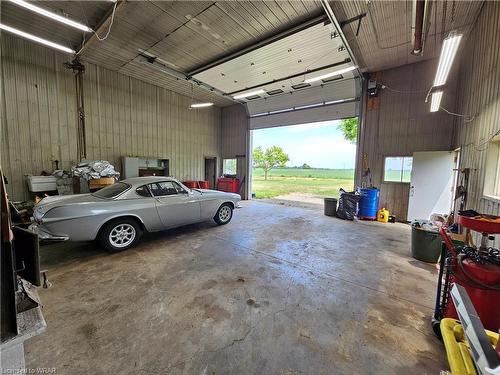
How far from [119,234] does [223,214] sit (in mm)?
2420

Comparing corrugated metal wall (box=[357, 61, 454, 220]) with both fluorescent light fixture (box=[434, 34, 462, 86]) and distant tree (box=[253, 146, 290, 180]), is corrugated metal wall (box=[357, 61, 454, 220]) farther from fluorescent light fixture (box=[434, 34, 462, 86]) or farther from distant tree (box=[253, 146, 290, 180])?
distant tree (box=[253, 146, 290, 180])

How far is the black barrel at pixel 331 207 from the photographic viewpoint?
22.2 ft

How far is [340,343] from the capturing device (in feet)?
6.01

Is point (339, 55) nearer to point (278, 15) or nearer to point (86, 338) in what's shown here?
point (278, 15)

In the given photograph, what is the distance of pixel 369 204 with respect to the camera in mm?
6449

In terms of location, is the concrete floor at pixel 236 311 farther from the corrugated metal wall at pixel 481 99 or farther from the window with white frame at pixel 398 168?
the window with white frame at pixel 398 168

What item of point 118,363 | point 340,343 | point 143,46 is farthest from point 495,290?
point 143,46

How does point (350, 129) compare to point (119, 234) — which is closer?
point (119, 234)

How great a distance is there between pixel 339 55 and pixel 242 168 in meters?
6.37

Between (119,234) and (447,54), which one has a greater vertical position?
(447,54)

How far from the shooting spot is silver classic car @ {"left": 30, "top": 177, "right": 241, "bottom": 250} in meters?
3.09

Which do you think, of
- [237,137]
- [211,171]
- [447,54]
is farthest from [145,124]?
[447,54]

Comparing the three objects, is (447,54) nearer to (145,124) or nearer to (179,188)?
(179,188)

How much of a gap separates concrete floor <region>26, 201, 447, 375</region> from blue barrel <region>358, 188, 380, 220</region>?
262cm
